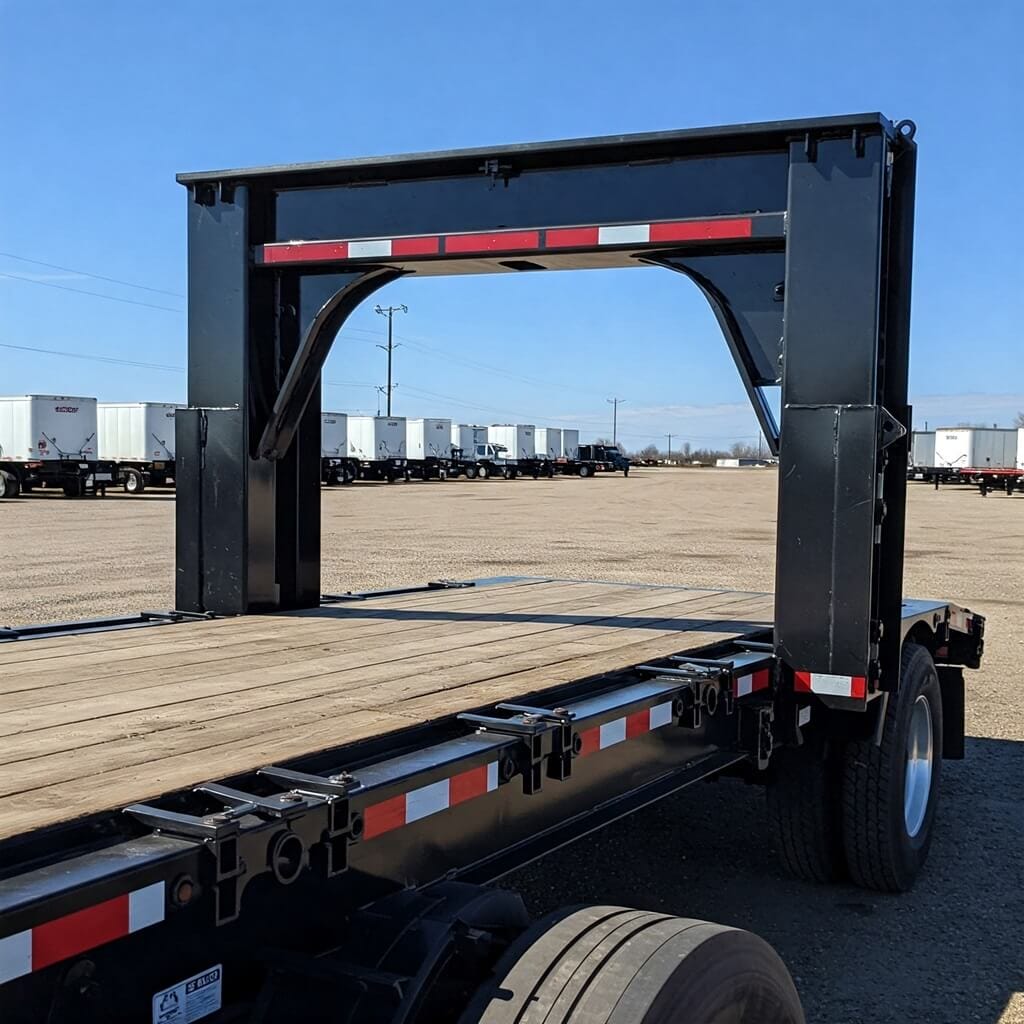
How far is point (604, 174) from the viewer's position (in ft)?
15.0

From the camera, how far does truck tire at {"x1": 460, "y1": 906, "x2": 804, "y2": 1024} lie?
2.35 metres

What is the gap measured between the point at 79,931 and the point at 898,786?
13.1 ft

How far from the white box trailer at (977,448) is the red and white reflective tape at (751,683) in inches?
2322

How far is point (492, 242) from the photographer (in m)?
4.66

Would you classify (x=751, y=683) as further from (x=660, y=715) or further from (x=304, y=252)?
(x=304, y=252)

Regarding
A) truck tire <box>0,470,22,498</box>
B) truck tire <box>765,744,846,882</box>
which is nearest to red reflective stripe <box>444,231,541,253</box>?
truck tire <box>765,744,846,882</box>

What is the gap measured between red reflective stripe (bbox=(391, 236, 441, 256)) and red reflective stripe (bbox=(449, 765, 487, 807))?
2659 mm

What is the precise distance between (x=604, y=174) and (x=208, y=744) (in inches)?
111

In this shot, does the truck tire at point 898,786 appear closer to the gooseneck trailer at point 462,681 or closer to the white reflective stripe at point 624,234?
the gooseneck trailer at point 462,681

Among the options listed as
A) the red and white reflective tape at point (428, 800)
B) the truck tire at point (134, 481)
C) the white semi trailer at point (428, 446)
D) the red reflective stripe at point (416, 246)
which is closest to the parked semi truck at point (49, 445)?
the truck tire at point (134, 481)

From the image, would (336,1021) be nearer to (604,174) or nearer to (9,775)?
(9,775)

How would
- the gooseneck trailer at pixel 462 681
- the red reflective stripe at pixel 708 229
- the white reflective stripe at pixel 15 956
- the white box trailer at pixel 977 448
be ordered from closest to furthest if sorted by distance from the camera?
1. the white reflective stripe at pixel 15 956
2. the gooseneck trailer at pixel 462 681
3. the red reflective stripe at pixel 708 229
4. the white box trailer at pixel 977 448

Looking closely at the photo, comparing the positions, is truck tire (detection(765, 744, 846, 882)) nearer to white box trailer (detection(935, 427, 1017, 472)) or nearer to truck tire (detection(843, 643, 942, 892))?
truck tire (detection(843, 643, 942, 892))

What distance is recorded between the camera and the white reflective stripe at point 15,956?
164 centimetres
